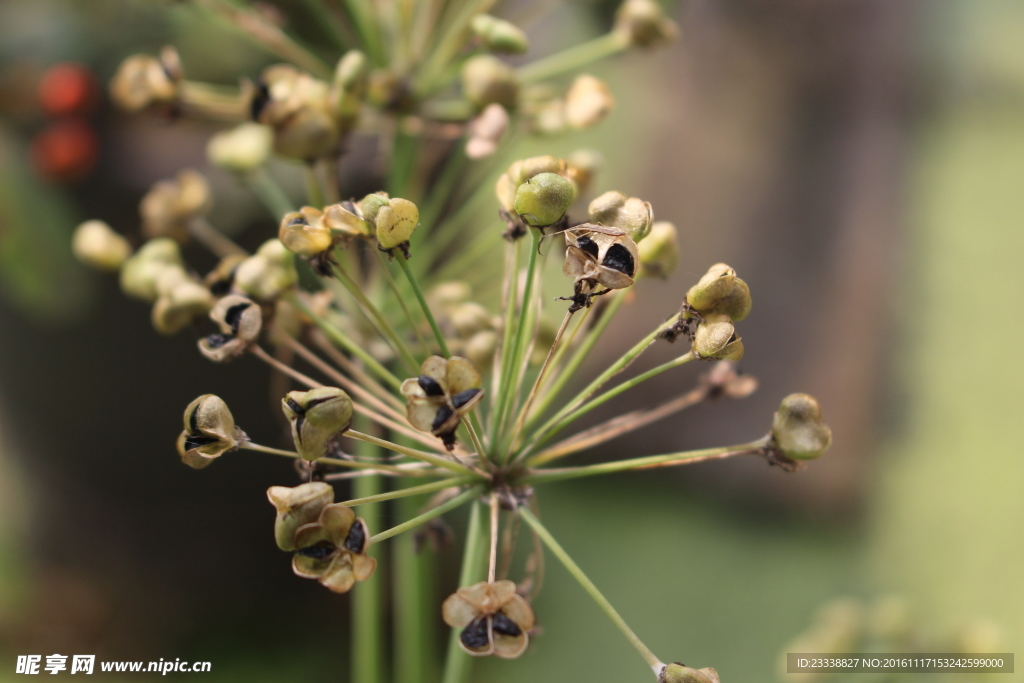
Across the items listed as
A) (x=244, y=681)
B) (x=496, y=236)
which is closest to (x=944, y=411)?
(x=496, y=236)

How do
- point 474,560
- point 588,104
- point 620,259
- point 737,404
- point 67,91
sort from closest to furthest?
point 620,259 → point 474,560 → point 588,104 → point 67,91 → point 737,404

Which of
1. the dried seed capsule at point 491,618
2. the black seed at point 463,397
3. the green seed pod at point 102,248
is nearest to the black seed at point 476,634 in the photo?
the dried seed capsule at point 491,618

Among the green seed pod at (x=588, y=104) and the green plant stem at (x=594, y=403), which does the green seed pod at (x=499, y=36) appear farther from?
the green plant stem at (x=594, y=403)

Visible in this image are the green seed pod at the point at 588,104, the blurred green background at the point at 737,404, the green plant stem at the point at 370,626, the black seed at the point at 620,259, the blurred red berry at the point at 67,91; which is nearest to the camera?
the black seed at the point at 620,259

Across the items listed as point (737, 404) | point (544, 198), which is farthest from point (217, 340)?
point (737, 404)

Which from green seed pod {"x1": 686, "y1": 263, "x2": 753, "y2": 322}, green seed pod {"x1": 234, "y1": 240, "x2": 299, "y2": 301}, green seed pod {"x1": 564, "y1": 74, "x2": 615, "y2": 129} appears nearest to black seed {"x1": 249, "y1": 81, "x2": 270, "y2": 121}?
green seed pod {"x1": 234, "y1": 240, "x2": 299, "y2": 301}

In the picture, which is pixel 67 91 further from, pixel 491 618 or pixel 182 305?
pixel 491 618
